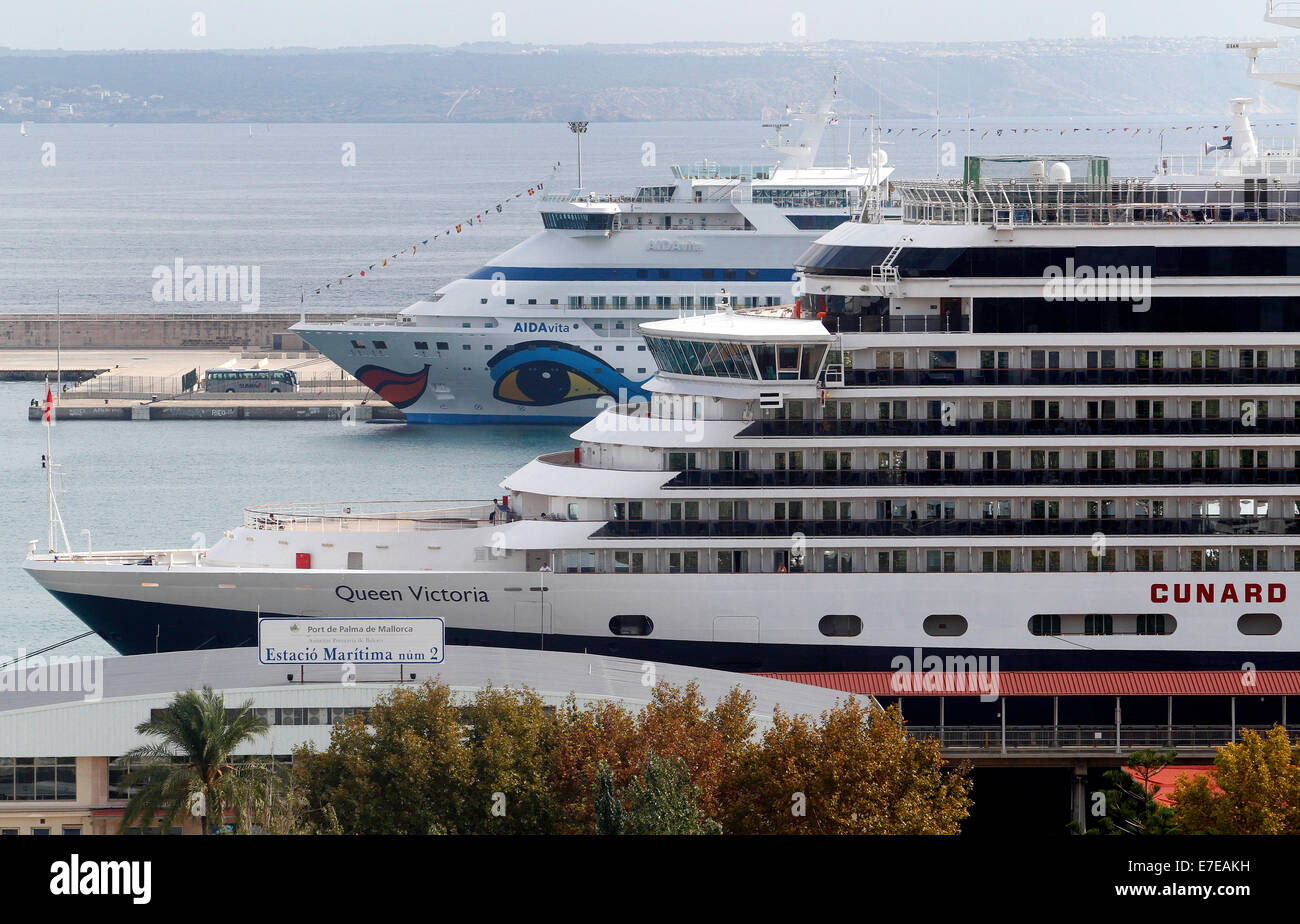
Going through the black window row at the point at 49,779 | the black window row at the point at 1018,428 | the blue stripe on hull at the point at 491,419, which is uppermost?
the blue stripe on hull at the point at 491,419

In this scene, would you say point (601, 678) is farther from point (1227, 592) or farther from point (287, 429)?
point (287, 429)

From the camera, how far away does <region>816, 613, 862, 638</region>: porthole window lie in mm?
33594

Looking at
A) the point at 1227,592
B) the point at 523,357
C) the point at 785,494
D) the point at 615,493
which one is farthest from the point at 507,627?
the point at 523,357

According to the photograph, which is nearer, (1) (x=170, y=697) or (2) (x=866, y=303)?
(1) (x=170, y=697)

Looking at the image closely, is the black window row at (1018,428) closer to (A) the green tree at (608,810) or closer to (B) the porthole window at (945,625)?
(B) the porthole window at (945,625)

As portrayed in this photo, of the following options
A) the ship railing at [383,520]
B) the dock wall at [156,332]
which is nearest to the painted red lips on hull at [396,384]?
the dock wall at [156,332]

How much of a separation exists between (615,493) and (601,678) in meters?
4.36

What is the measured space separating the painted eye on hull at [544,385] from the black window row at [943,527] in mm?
43860

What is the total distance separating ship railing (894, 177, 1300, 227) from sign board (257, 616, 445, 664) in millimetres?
11568

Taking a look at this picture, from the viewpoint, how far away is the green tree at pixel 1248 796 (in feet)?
77.5

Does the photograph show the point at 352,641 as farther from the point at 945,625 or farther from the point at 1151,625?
the point at 1151,625

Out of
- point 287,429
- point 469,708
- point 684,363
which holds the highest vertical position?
point 287,429
